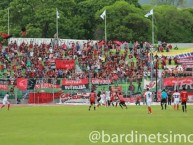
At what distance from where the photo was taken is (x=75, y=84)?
61.4 m

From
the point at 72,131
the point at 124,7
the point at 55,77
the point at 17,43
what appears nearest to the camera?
the point at 72,131

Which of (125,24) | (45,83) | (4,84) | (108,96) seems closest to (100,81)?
(108,96)

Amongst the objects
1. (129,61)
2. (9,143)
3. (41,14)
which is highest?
(41,14)

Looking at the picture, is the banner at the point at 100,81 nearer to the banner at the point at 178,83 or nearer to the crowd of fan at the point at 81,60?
the crowd of fan at the point at 81,60

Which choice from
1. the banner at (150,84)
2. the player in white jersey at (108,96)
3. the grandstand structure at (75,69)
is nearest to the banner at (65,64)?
the grandstand structure at (75,69)

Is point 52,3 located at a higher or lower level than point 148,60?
higher

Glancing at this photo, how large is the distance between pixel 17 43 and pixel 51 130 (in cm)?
5427

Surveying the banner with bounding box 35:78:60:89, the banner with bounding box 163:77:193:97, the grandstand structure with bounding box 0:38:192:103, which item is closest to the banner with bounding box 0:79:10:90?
the grandstand structure with bounding box 0:38:192:103

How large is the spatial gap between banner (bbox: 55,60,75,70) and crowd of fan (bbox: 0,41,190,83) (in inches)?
21.5

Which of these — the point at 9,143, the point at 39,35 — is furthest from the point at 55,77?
the point at 9,143

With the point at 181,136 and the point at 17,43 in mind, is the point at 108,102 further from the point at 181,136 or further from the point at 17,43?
the point at 181,136

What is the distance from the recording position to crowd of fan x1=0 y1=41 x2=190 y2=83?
66.4 m

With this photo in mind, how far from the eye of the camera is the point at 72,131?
990 inches

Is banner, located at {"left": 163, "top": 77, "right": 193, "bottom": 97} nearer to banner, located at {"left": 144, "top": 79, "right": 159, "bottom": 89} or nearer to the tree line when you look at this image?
banner, located at {"left": 144, "top": 79, "right": 159, "bottom": 89}
